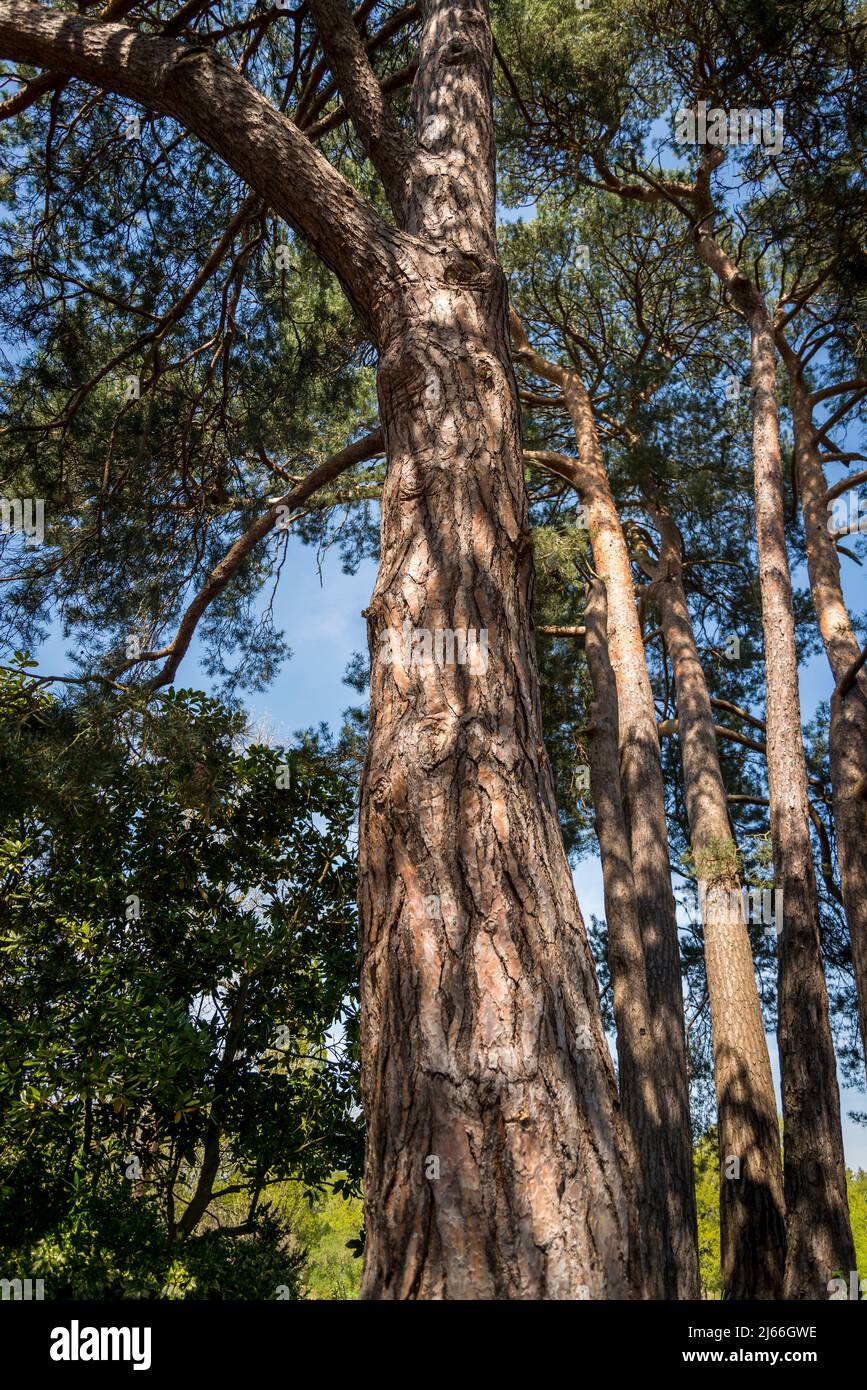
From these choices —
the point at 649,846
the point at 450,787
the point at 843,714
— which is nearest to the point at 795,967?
the point at 649,846

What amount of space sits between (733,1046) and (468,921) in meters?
6.16

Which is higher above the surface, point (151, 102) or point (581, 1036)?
point (151, 102)

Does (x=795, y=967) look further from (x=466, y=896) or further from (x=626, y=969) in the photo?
(x=466, y=896)

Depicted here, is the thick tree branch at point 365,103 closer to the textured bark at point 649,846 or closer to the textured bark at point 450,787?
the textured bark at point 450,787

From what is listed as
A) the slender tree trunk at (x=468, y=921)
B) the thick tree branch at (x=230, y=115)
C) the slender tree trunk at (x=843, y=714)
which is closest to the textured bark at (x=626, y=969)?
the slender tree trunk at (x=843, y=714)

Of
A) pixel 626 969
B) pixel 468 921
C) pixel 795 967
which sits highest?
pixel 626 969

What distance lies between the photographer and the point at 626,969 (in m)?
7.21

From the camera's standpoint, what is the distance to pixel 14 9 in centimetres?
352

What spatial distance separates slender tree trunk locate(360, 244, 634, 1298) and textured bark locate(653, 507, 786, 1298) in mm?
5473

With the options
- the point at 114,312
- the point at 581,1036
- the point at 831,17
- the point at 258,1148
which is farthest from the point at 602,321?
the point at 581,1036

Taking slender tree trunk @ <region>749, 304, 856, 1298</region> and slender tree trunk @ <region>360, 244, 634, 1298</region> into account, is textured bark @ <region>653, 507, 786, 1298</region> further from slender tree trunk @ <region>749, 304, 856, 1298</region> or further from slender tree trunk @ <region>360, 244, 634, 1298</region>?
slender tree trunk @ <region>360, 244, 634, 1298</region>

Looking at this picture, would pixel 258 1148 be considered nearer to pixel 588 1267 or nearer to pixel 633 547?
pixel 588 1267

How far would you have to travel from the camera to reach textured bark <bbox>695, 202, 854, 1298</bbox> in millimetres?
5602
